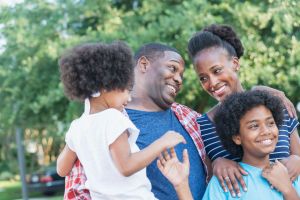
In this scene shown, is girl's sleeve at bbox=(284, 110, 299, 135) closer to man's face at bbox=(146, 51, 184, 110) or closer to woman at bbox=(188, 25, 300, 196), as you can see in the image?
woman at bbox=(188, 25, 300, 196)

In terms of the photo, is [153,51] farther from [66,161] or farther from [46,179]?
[46,179]

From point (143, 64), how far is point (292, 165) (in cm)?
90

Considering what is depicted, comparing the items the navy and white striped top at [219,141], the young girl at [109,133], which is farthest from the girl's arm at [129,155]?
the navy and white striped top at [219,141]

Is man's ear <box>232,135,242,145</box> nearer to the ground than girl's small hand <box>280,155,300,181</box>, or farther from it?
farther from it

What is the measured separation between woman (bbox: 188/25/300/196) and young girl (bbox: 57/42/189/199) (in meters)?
0.43

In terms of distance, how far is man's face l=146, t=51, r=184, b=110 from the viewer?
2904mm

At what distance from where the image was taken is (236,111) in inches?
111

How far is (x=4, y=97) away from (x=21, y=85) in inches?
19.7

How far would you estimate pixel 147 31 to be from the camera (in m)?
7.75

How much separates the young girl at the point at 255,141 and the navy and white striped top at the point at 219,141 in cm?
7

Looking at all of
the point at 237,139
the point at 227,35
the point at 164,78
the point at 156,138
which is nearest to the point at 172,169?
the point at 156,138

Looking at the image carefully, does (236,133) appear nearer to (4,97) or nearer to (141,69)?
(141,69)

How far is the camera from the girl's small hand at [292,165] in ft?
9.22

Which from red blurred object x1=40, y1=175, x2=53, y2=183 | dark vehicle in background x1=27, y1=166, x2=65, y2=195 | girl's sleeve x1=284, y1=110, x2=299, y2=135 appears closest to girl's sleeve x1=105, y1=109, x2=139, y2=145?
girl's sleeve x1=284, y1=110, x2=299, y2=135
